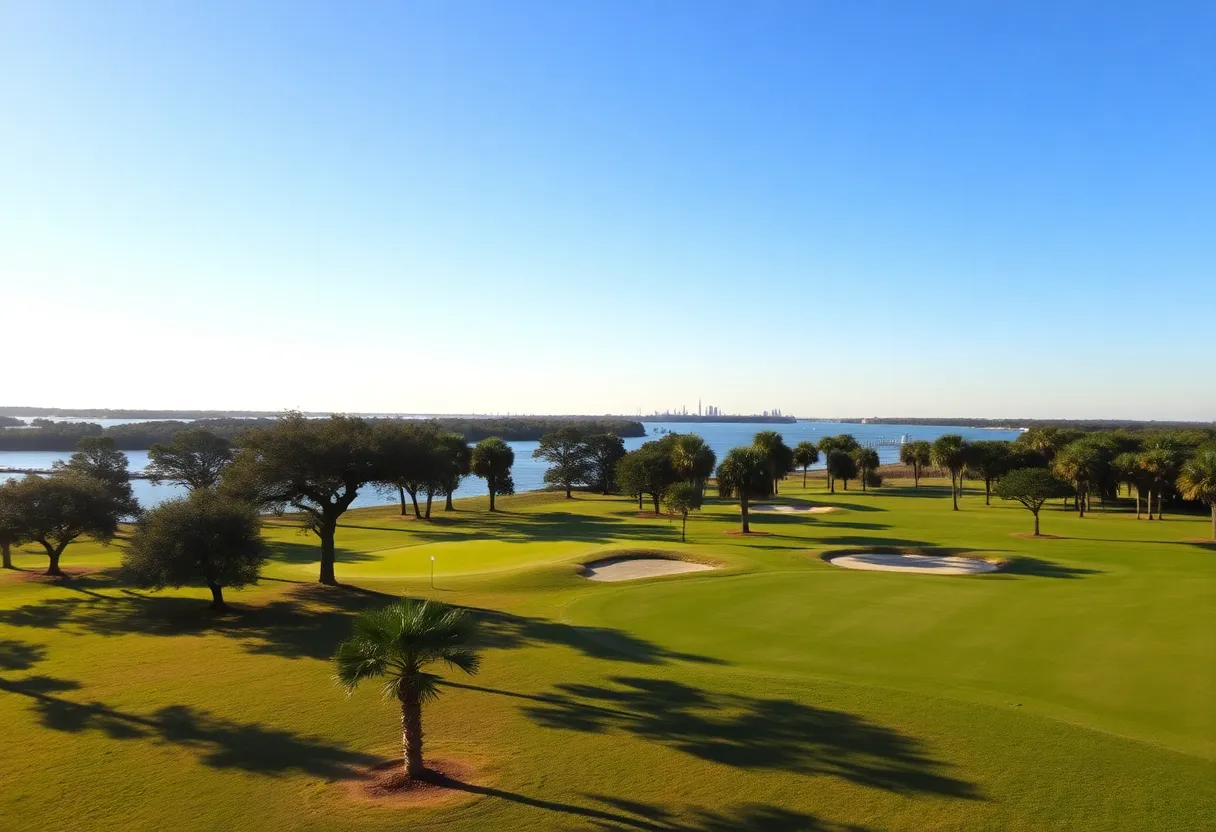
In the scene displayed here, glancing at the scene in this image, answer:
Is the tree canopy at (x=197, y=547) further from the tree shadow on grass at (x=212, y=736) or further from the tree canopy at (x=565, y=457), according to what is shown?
the tree canopy at (x=565, y=457)

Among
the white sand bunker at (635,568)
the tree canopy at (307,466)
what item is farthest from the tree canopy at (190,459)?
the white sand bunker at (635,568)

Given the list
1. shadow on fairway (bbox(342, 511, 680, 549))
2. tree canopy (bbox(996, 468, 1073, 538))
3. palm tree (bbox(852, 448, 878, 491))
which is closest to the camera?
tree canopy (bbox(996, 468, 1073, 538))

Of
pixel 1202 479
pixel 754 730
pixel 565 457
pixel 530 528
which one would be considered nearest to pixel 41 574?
pixel 530 528

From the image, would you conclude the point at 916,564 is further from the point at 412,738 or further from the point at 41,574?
the point at 41,574

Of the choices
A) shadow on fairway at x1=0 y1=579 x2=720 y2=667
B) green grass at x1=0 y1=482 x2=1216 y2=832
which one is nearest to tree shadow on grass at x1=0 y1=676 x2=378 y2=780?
green grass at x1=0 y1=482 x2=1216 y2=832

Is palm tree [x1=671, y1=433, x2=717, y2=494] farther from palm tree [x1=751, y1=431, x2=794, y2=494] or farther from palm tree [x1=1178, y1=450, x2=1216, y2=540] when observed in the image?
palm tree [x1=1178, y1=450, x2=1216, y2=540]
